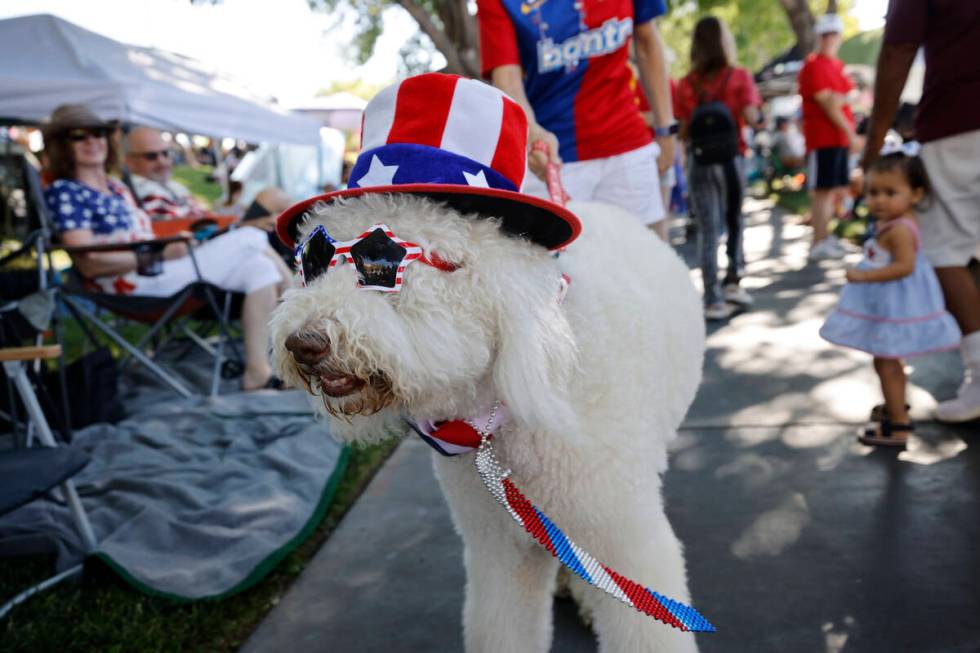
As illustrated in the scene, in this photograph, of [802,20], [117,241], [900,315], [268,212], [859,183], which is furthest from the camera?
[802,20]

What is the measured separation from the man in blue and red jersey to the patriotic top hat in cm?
138

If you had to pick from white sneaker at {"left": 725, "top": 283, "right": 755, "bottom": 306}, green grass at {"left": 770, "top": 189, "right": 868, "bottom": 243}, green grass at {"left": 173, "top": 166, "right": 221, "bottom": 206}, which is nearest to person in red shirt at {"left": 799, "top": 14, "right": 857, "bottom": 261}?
green grass at {"left": 770, "top": 189, "right": 868, "bottom": 243}

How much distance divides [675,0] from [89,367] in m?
13.2

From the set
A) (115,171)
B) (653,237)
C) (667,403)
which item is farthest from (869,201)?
(115,171)

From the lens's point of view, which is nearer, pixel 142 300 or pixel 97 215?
pixel 142 300

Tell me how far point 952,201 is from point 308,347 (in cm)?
313

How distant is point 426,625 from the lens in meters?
2.52

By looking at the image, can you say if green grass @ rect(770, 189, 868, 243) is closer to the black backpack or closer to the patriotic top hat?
the black backpack

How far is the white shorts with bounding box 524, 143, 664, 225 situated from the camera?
3.25 m

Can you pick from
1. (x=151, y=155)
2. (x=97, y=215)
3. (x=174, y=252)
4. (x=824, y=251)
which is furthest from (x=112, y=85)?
(x=824, y=251)

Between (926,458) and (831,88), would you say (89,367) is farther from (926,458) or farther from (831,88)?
(831,88)

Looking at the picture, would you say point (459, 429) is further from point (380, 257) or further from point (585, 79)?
point (585, 79)

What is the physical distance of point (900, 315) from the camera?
11.0 ft

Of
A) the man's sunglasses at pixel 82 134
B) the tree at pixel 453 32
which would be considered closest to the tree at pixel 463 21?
the tree at pixel 453 32
